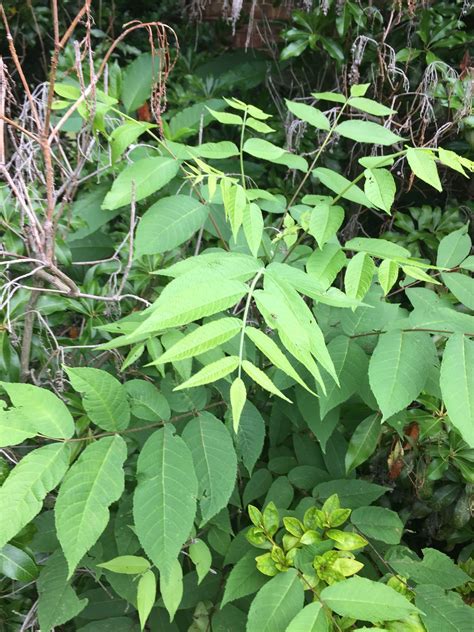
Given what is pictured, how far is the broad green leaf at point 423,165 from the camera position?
1291 millimetres

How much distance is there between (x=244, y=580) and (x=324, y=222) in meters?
0.85

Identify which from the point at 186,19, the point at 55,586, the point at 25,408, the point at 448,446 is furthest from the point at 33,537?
the point at 186,19

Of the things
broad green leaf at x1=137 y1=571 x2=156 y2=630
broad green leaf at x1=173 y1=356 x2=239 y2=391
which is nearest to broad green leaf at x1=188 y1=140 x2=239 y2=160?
broad green leaf at x1=173 y1=356 x2=239 y2=391

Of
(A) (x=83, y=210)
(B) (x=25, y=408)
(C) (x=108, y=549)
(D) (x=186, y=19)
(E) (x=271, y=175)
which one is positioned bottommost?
(C) (x=108, y=549)

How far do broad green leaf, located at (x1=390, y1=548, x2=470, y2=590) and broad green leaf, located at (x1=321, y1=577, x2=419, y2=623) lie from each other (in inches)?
11.4

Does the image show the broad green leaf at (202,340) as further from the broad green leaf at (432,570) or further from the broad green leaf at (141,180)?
the broad green leaf at (432,570)

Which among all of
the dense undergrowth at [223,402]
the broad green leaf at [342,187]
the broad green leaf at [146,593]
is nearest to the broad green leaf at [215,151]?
the dense undergrowth at [223,402]

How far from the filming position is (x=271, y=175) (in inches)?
118

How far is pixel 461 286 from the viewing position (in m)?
1.43

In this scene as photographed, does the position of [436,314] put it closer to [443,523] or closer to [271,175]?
[443,523]

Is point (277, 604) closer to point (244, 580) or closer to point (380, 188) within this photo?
point (244, 580)

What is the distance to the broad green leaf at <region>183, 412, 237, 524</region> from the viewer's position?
3.84 ft

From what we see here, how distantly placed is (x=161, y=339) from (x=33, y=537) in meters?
0.60

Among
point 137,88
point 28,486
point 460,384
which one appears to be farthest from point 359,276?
point 137,88
